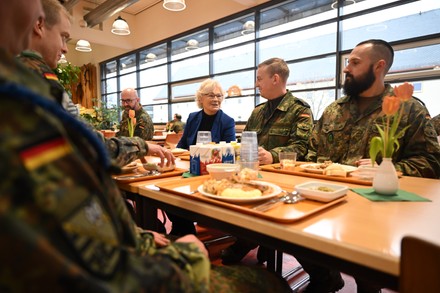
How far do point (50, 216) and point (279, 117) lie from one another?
1995 mm

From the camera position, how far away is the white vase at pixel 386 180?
918 millimetres

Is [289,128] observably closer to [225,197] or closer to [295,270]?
[295,270]

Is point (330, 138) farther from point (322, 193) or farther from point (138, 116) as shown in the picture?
point (138, 116)

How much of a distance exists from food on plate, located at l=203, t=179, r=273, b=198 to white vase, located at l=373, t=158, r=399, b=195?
36 centimetres

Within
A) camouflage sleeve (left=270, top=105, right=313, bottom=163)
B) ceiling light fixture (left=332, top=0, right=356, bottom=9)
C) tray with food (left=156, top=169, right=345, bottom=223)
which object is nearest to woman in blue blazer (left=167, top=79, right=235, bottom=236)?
camouflage sleeve (left=270, top=105, right=313, bottom=163)

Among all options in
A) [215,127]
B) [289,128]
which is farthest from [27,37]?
[215,127]

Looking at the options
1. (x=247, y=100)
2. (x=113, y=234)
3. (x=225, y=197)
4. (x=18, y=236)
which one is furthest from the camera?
(x=247, y=100)

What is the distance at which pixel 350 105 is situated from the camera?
6.43ft

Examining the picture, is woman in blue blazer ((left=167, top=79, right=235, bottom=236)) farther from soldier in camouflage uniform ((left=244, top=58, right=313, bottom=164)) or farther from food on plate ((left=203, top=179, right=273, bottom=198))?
food on plate ((left=203, top=179, right=273, bottom=198))

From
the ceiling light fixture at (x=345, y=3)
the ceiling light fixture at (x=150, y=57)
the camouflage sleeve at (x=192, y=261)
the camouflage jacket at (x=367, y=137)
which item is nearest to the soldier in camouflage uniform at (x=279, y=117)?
the camouflage jacket at (x=367, y=137)

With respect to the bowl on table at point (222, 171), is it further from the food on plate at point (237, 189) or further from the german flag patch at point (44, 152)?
the german flag patch at point (44, 152)

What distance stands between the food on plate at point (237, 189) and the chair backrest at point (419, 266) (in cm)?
44

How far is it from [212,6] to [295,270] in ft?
21.3

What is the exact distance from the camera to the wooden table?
1.83 ft
